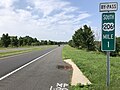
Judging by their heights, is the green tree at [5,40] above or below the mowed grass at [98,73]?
above

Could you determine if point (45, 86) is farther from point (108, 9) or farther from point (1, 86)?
point (108, 9)

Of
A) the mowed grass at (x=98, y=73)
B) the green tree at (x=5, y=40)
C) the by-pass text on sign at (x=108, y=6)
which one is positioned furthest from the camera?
the green tree at (x=5, y=40)

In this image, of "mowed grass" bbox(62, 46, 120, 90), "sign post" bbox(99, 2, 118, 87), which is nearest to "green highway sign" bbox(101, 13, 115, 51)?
"sign post" bbox(99, 2, 118, 87)

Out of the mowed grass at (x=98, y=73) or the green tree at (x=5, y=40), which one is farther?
the green tree at (x=5, y=40)

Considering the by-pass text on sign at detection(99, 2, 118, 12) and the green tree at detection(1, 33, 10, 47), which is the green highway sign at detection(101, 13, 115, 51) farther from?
the green tree at detection(1, 33, 10, 47)

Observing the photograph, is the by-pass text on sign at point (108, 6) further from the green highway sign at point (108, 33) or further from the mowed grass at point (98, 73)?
the mowed grass at point (98, 73)

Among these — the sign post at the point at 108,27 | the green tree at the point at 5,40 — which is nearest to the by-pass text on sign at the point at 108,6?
→ the sign post at the point at 108,27

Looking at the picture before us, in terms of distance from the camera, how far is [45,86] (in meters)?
11.2

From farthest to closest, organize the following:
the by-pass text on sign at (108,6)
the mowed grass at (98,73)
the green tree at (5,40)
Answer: the green tree at (5,40)
the mowed grass at (98,73)
the by-pass text on sign at (108,6)

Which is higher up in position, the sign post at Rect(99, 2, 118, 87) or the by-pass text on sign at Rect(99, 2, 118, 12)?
the by-pass text on sign at Rect(99, 2, 118, 12)

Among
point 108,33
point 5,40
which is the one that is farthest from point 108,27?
point 5,40

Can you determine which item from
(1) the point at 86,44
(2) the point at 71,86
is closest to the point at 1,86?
(2) the point at 71,86

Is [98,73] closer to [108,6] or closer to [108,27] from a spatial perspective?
[108,27]

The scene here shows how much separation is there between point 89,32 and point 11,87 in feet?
187
